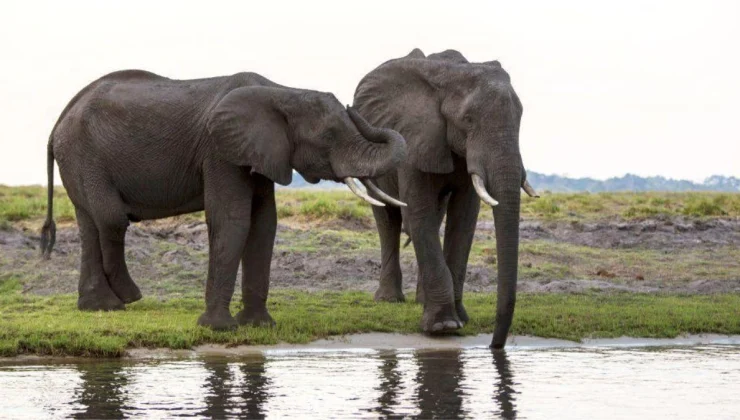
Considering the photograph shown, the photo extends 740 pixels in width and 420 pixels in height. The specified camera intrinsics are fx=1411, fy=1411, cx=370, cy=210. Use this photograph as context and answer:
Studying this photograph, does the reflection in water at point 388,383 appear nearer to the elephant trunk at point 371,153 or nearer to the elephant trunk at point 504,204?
the elephant trunk at point 504,204

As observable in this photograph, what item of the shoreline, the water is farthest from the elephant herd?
the water

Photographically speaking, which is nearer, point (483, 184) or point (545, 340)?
point (483, 184)

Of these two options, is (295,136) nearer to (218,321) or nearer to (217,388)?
(218,321)

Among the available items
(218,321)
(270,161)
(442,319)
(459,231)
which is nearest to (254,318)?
(218,321)

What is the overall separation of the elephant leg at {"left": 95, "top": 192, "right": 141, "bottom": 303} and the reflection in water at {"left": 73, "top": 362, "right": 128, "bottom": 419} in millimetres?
3069

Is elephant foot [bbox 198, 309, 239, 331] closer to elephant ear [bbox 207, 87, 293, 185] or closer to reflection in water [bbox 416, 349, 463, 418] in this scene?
elephant ear [bbox 207, 87, 293, 185]

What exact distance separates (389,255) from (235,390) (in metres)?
6.77

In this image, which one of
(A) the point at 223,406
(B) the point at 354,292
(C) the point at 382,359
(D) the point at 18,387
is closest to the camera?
(A) the point at 223,406

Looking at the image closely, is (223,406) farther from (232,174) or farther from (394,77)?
(394,77)

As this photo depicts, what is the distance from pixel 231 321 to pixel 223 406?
417 cm

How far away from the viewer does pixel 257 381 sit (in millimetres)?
11789

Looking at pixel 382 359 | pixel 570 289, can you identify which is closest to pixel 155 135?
pixel 382 359

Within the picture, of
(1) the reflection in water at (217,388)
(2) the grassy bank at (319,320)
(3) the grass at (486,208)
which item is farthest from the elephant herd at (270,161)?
(3) the grass at (486,208)

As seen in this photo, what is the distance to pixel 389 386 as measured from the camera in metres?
11.6
